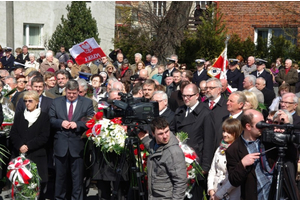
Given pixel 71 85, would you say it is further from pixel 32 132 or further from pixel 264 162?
pixel 264 162

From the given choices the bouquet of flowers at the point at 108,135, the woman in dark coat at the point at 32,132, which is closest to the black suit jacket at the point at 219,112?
the bouquet of flowers at the point at 108,135

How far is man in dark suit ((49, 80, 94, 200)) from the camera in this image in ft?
26.4

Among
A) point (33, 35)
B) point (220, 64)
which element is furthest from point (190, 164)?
point (33, 35)

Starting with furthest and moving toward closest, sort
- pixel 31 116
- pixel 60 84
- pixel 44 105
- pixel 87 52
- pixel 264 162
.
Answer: pixel 87 52
pixel 60 84
pixel 44 105
pixel 31 116
pixel 264 162

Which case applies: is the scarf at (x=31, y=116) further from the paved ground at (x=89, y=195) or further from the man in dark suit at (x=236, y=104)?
the man in dark suit at (x=236, y=104)

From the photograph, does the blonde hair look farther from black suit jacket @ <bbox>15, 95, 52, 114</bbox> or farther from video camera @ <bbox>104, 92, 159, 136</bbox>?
black suit jacket @ <bbox>15, 95, 52, 114</bbox>

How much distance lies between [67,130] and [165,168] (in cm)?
251

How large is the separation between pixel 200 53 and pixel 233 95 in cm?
1562

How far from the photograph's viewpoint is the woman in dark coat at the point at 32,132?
8078 mm

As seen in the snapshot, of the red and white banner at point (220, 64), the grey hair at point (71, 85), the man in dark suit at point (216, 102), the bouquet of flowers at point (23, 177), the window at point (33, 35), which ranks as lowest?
the bouquet of flowers at point (23, 177)

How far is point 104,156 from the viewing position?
748 cm

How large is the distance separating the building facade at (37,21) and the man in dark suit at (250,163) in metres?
24.2

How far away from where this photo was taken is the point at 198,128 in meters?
7.50

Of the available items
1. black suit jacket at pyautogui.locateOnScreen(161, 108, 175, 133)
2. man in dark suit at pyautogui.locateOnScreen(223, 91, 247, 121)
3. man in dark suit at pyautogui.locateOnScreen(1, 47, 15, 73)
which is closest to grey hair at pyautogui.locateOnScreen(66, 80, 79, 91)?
black suit jacket at pyautogui.locateOnScreen(161, 108, 175, 133)
